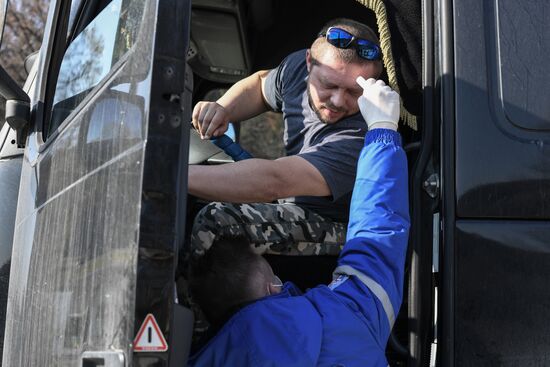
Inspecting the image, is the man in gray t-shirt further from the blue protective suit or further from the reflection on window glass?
the reflection on window glass

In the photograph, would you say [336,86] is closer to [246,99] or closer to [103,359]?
[246,99]

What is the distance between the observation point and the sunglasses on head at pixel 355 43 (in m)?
2.50

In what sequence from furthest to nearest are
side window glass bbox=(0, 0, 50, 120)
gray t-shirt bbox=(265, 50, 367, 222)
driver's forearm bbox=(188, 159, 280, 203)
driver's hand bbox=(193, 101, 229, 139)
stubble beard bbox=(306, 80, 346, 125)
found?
1. side window glass bbox=(0, 0, 50, 120)
2. driver's hand bbox=(193, 101, 229, 139)
3. stubble beard bbox=(306, 80, 346, 125)
4. gray t-shirt bbox=(265, 50, 367, 222)
5. driver's forearm bbox=(188, 159, 280, 203)

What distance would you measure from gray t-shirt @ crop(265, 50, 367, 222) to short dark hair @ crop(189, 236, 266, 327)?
489 mm

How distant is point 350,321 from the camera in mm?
1905

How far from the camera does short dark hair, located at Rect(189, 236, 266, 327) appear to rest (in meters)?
1.95

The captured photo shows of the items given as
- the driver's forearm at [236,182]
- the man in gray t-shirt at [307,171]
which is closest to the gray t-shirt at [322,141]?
the man in gray t-shirt at [307,171]

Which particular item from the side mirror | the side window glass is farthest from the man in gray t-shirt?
the side window glass

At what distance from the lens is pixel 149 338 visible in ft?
4.76

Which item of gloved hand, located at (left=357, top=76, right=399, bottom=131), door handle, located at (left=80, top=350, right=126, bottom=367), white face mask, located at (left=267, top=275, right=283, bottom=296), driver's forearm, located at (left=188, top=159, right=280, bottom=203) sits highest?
gloved hand, located at (left=357, top=76, right=399, bottom=131)

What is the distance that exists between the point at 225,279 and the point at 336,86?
2.80 ft

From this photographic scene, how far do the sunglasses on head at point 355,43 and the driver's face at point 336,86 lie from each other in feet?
0.10

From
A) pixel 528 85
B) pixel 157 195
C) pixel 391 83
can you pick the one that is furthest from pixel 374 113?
pixel 157 195

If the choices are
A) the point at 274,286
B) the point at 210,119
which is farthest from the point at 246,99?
the point at 274,286
